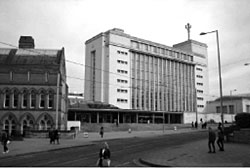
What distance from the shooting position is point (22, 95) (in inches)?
1668

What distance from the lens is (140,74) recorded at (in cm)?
9156

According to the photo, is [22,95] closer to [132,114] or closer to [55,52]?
[55,52]

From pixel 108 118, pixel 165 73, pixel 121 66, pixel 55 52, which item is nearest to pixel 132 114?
pixel 108 118

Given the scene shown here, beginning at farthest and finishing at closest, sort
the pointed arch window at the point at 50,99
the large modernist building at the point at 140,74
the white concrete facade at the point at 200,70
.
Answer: the white concrete facade at the point at 200,70
the large modernist building at the point at 140,74
the pointed arch window at the point at 50,99

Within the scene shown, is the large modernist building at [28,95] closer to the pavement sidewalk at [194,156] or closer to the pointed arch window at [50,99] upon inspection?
the pointed arch window at [50,99]

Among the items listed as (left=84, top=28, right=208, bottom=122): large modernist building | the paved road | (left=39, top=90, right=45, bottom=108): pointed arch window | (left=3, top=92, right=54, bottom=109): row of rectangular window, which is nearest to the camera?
the paved road

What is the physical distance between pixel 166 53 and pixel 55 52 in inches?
2425

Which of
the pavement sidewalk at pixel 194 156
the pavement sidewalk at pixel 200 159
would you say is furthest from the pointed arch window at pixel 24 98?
the pavement sidewalk at pixel 200 159

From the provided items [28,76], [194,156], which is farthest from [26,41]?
[194,156]

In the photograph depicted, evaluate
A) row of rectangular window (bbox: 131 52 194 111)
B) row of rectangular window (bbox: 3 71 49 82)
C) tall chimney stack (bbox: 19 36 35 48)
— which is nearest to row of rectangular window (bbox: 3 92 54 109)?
row of rectangular window (bbox: 3 71 49 82)

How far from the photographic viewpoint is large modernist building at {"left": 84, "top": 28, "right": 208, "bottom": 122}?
85.8 meters

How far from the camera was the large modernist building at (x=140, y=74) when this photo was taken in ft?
281

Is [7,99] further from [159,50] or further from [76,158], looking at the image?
[159,50]

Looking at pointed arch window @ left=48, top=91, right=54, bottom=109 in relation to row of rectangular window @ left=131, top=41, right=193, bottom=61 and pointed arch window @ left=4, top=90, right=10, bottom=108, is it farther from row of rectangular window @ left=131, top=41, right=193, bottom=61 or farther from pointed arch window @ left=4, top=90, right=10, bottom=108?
row of rectangular window @ left=131, top=41, right=193, bottom=61
